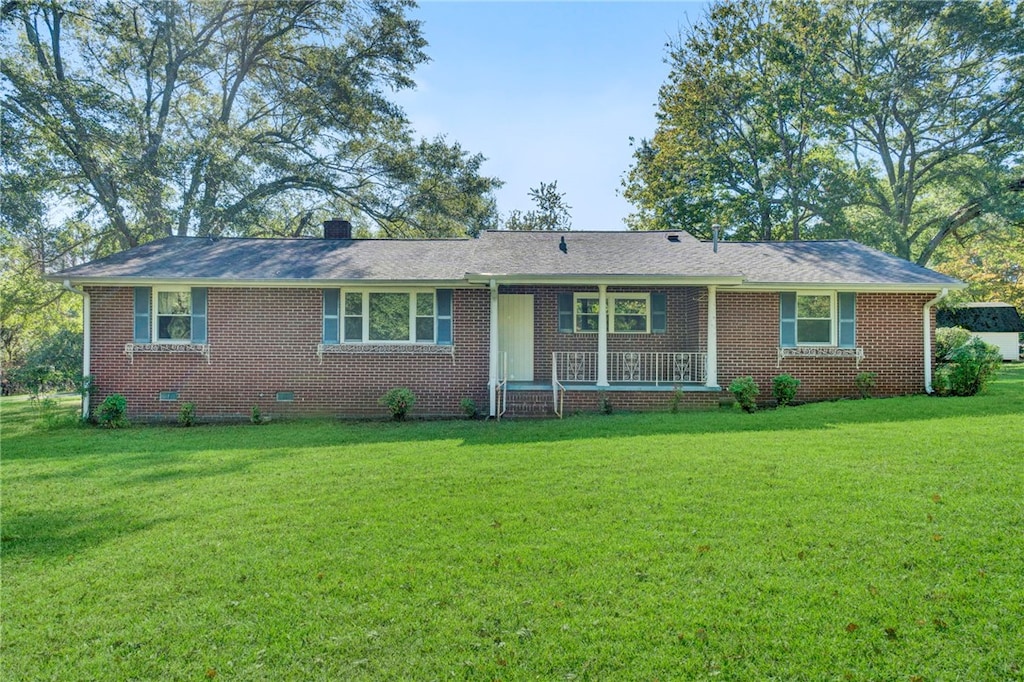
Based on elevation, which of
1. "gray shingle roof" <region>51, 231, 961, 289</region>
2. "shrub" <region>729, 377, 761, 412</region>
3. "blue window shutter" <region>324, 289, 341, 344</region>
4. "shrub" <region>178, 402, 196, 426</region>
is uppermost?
"gray shingle roof" <region>51, 231, 961, 289</region>

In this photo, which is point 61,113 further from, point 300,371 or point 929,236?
point 929,236

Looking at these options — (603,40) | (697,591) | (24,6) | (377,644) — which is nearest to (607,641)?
(697,591)

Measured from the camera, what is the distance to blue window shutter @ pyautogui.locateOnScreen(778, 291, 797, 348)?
12.6m

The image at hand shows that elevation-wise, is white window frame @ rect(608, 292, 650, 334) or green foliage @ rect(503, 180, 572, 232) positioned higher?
green foliage @ rect(503, 180, 572, 232)

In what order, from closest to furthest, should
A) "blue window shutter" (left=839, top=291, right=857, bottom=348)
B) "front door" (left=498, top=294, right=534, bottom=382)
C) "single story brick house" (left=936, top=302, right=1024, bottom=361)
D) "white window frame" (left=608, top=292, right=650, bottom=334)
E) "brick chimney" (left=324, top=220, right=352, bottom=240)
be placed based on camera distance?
"blue window shutter" (left=839, top=291, right=857, bottom=348) < "front door" (left=498, top=294, right=534, bottom=382) < "white window frame" (left=608, top=292, right=650, bottom=334) < "brick chimney" (left=324, top=220, right=352, bottom=240) < "single story brick house" (left=936, top=302, right=1024, bottom=361)

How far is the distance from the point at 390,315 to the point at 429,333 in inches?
35.8

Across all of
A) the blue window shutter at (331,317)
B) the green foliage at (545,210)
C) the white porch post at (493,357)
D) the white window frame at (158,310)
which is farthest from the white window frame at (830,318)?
the green foliage at (545,210)

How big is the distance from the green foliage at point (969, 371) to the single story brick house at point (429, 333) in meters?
0.38

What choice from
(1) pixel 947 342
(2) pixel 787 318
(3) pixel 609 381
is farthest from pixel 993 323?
(3) pixel 609 381

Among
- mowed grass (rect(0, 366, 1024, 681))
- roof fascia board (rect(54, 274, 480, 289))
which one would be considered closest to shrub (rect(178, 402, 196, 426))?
roof fascia board (rect(54, 274, 480, 289))

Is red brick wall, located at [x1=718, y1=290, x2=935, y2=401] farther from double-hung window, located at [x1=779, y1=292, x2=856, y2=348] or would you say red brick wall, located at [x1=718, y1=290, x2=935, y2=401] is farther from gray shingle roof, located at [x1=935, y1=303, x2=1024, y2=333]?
gray shingle roof, located at [x1=935, y1=303, x2=1024, y2=333]

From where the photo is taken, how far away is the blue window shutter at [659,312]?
13805 millimetres

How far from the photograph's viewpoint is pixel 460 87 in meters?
15.6

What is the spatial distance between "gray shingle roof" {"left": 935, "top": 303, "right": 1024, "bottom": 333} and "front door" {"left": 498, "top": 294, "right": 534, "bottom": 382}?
24197 mm
